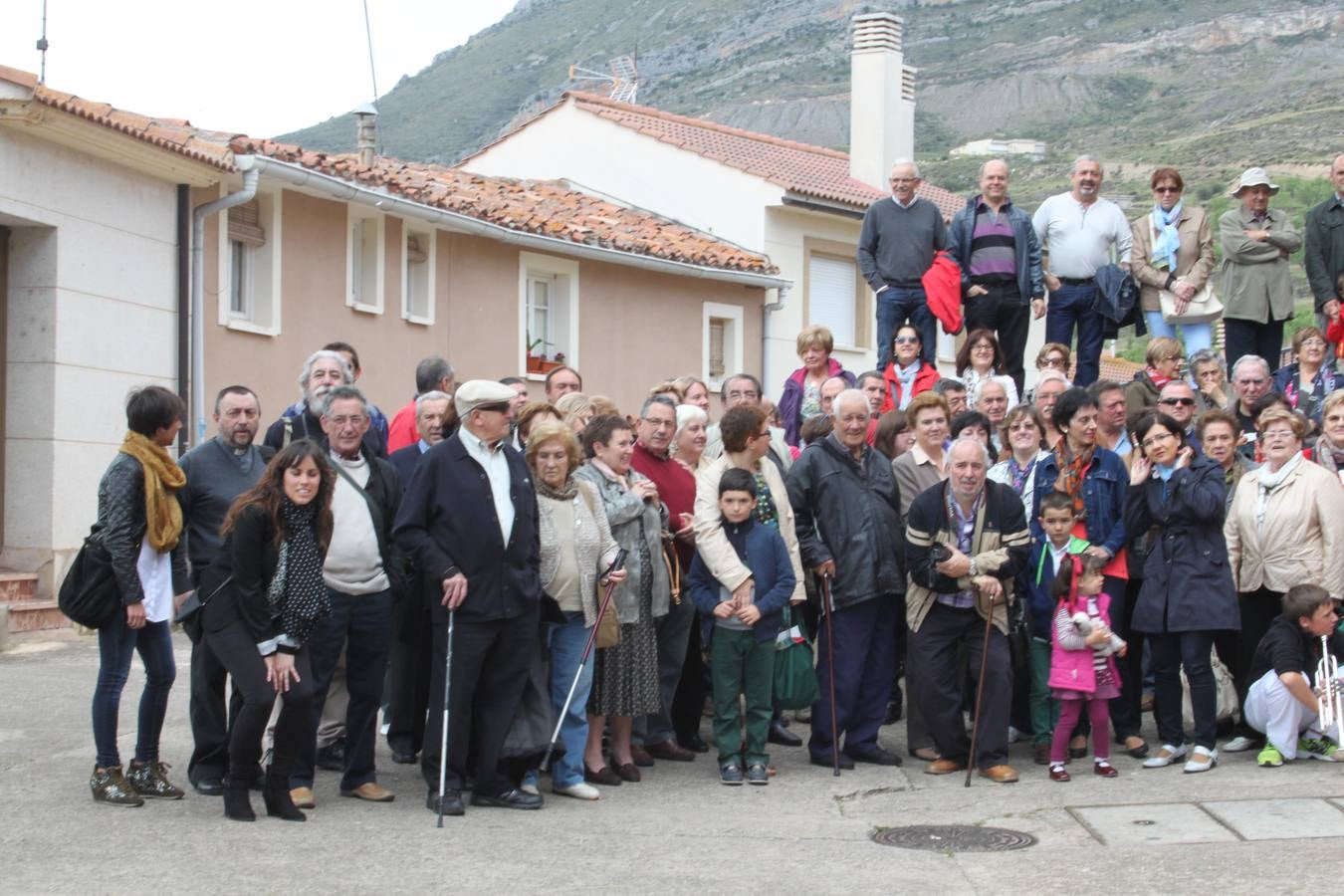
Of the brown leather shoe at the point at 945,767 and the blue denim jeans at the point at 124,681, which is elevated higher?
the blue denim jeans at the point at 124,681

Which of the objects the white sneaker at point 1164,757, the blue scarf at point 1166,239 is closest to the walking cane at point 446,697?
the white sneaker at point 1164,757

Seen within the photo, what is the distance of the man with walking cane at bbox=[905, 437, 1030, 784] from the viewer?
9.23 meters

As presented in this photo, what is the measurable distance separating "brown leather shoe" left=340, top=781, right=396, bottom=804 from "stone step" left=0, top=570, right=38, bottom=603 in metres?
7.02

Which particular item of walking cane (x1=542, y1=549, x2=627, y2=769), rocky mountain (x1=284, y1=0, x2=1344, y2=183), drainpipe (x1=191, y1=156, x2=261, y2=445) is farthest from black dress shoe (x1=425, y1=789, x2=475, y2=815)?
rocky mountain (x1=284, y1=0, x2=1344, y2=183)

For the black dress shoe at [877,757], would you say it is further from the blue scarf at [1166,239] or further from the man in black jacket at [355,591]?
the blue scarf at [1166,239]

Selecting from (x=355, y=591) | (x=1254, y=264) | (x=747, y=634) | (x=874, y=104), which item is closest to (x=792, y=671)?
(x=747, y=634)

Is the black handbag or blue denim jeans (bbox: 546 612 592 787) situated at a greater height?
the black handbag

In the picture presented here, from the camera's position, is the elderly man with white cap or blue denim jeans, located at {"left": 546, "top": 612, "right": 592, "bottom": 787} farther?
the elderly man with white cap

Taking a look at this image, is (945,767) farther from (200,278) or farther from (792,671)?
(200,278)

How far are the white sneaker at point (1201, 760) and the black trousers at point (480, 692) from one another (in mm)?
3552

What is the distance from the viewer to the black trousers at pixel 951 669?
934cm

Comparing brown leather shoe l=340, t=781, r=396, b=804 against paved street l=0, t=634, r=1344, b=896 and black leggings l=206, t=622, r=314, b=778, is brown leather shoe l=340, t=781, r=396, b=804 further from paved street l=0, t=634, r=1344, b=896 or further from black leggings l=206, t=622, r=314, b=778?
black leggings l=206, t=622, r=314, b=778

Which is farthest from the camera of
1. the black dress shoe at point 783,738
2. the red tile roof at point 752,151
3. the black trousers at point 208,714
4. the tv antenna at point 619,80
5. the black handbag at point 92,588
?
the tv antenna at point 619,80

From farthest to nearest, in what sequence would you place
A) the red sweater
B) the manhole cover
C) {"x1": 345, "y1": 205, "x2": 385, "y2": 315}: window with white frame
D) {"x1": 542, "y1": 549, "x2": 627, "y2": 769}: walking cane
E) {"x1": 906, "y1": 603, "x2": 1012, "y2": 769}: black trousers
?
{"x1": 345, "y1": 205, "x2": 385, "y2": 315}: window with white frame
the red sweater
{"x1": 906, "y1": 603, "x2": 1012, "y2": 769}: black trousers
{"x1": 542, "y1": 549, "x2": 627, "y2": 769}: walking cane
the manhole cover
